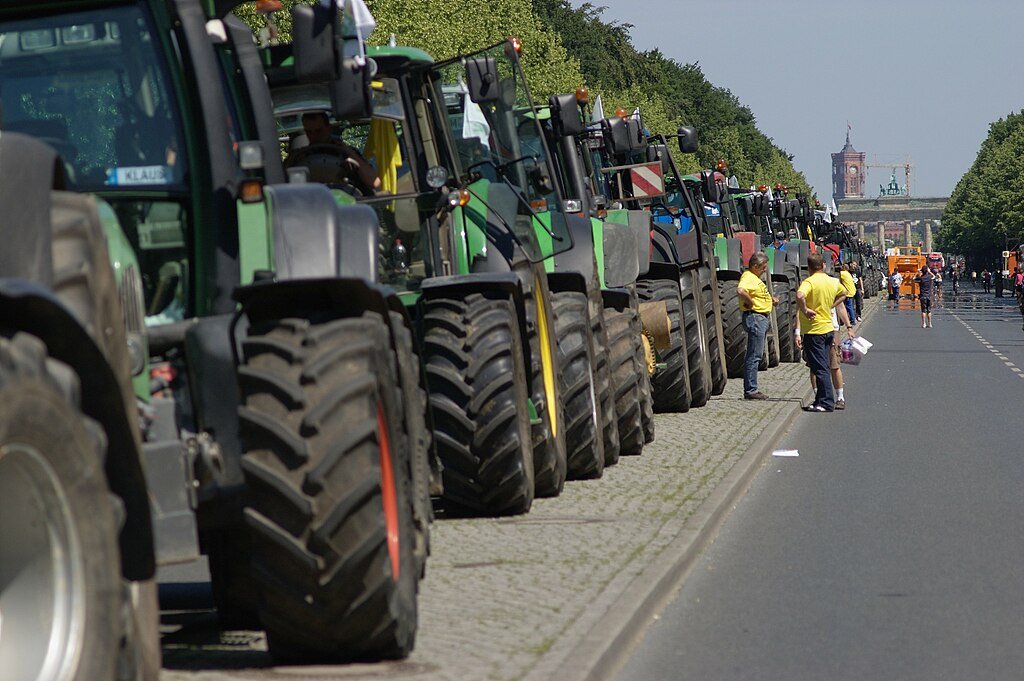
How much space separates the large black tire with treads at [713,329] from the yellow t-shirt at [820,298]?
1025 mm

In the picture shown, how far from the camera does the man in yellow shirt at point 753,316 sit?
2108 centimetres

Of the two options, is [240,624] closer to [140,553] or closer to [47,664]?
[140,553]

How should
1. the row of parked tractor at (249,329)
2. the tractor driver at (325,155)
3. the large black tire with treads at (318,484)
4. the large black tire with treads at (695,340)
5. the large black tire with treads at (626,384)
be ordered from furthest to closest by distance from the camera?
the large black tire with treads at (695,340) → the large black tire with treads at (626,384) → the tractor driver at (325,155) → the large black tire with treads at (318,484) → the row of parked tractor at (249,329)

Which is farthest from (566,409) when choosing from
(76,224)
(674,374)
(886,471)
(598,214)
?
(76,224)

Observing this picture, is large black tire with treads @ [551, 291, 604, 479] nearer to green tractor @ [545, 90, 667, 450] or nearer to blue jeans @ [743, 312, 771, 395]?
green tractor @ [545, 90, 667, 450]

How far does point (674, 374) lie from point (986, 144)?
120 meters

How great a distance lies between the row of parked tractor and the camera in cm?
421

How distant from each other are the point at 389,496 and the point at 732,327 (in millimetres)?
16967

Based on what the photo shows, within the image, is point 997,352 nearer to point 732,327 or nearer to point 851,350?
point 851,350

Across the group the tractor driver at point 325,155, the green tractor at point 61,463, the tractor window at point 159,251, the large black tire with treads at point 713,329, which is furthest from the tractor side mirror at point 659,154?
the green tractor at point 61,463

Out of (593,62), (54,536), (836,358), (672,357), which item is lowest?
(836,358)

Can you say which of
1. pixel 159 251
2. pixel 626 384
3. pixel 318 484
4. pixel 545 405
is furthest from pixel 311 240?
pixel 626 384

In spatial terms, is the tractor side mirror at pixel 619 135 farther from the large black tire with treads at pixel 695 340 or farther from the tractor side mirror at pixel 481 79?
the tractor side mirror at pixel 481 79

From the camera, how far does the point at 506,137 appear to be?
11812 millimetres
